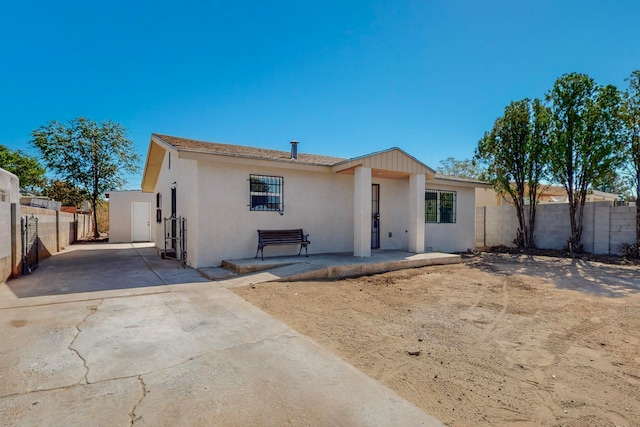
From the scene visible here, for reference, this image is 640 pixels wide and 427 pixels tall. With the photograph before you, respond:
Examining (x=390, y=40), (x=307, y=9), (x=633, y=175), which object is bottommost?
(x=633, y=175)

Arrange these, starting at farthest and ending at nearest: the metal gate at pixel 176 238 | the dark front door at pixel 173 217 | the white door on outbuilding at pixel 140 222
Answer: the white door on outbuilding at pixel 140 222 → the dark front door at pixel 173 217 → the metal gate at pixel 176 238

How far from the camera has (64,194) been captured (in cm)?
2188

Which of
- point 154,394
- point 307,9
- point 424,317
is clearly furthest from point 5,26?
point 424,317

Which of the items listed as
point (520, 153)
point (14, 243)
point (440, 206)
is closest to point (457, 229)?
point (440, 206)

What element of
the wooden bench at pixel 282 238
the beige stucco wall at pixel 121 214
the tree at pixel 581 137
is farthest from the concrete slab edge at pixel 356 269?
the beige stucco wall at pixel 121 214

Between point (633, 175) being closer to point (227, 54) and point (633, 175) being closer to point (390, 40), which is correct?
point (390, 40)

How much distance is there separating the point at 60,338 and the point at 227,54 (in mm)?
9454

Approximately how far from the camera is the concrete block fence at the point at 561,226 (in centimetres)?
1062

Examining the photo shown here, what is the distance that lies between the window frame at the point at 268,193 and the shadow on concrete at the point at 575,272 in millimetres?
6180

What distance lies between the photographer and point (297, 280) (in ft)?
22.0

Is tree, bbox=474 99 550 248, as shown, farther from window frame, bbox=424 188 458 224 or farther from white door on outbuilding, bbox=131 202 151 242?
white door on outbuilding, bbox=131 202 151 242

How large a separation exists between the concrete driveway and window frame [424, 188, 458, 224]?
888cm

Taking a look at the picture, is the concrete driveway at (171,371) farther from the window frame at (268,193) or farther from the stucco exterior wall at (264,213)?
the window frame at (268,193)

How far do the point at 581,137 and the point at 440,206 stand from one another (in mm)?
5131
